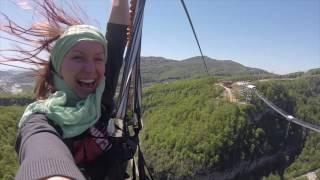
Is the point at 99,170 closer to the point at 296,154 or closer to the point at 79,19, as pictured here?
the point at 79,19

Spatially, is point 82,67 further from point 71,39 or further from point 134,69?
point 134,69

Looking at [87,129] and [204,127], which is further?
[204,127]

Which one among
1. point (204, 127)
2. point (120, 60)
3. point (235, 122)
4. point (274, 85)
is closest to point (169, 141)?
point (204, 127)

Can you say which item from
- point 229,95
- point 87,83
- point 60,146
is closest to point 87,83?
point 87,83

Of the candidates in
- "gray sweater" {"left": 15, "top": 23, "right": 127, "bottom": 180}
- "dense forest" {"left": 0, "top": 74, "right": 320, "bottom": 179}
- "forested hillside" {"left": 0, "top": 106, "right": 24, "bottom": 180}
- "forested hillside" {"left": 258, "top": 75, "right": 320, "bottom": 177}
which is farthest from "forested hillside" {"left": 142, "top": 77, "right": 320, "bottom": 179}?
"gray sweater" {"left": 15, "top": 23, "right": 127, "bottom": 180}

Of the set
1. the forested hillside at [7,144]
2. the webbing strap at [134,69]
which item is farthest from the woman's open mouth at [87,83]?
the forested hillside at [7,144]

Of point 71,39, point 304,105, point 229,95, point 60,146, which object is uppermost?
point 71,39

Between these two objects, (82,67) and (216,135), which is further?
(216,135)
